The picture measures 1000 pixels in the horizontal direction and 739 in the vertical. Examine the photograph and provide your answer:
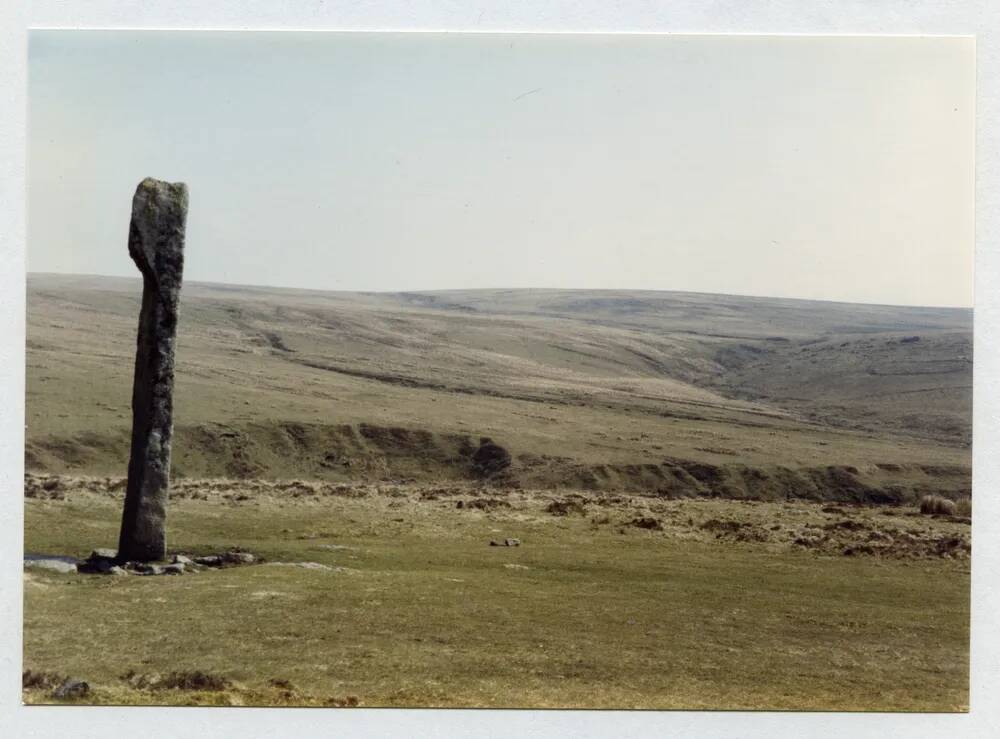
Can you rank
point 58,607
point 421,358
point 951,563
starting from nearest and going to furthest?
point 58,607, point 951,563, point 421,358

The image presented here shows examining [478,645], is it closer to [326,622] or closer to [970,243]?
[326,622]

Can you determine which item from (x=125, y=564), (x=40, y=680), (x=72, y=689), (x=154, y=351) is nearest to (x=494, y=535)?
→ (x=125, y=564)

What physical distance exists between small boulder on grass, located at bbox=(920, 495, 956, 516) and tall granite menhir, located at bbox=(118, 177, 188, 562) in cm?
2983

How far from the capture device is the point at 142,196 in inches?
1075

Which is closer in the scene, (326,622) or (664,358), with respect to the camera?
(326,622)

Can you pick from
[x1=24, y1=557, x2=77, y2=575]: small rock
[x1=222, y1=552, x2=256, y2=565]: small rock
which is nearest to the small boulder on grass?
[x1=222, y1=552, x2=256, y2=565]: small rock

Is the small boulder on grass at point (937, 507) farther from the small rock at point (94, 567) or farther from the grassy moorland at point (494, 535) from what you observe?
the small rock at point (94, 567)

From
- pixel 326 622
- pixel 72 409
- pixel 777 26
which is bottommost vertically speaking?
pixel 326 622

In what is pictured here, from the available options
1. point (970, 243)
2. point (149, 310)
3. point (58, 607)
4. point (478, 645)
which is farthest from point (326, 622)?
point (970, 243)

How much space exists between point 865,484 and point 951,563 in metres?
18.7

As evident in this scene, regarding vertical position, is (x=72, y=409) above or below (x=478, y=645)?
above

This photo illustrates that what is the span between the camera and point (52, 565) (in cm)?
2519

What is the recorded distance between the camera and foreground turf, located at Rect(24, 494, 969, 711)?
21.1m

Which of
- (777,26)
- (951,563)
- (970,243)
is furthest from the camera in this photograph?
(951,563)
